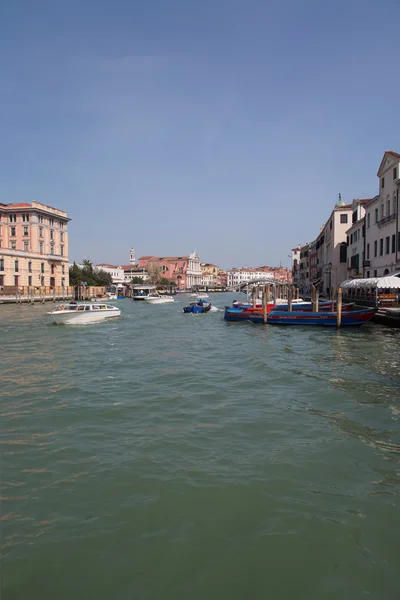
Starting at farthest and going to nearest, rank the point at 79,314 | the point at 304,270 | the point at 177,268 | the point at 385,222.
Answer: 1. the point at 177,268
2. the point at 304,270
3. the point at 385,222
4. the point at 79,314

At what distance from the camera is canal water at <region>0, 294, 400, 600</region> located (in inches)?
146

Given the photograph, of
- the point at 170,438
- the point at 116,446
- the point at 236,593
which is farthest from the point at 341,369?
the point at 236,593

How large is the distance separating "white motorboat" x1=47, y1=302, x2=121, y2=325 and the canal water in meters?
14.9

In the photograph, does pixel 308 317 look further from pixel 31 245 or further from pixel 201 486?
pixel 31 245

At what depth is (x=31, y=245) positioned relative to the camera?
57625 mm

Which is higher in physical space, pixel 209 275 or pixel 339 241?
pixel 209 275

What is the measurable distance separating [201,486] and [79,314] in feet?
74.9

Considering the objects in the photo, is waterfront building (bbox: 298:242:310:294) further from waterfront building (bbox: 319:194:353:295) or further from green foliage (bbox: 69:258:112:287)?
green foliage (bbox: 69:258:112:287)

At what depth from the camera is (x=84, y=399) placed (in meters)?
9.17

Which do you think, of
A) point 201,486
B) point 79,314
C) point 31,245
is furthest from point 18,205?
point 201,486

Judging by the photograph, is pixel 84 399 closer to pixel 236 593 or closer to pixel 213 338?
pixel 236 593

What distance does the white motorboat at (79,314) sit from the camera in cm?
2595

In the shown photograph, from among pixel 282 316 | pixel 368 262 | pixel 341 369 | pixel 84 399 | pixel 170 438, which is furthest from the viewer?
pixel 368 262

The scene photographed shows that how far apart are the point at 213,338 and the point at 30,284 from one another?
138 ft
